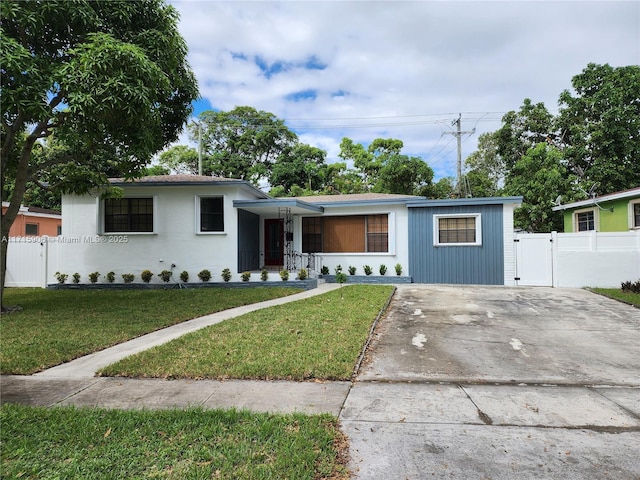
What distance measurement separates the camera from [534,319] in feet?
24.7

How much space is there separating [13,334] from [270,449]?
5.96 m

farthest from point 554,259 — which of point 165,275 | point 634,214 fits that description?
point 165,275

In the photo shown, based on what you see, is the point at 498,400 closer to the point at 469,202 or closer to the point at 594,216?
the point at 469,202

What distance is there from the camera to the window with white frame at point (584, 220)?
55.9 feet

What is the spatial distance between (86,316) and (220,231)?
5454 mm

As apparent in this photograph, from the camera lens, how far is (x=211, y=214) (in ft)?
42.2

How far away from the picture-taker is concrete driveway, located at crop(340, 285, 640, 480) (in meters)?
2.63

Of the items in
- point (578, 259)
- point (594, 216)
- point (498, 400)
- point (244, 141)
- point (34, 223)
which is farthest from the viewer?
point (244, 141)

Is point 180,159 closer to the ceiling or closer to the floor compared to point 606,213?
closer to the ceiling

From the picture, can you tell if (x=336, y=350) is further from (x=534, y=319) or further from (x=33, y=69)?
(x=33, y=69)

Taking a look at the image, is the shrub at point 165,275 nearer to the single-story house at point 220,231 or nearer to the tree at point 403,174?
the single-story house at point 220,231

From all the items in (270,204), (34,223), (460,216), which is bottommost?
(460,216)

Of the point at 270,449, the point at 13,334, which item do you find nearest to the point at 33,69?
the point at 13,334

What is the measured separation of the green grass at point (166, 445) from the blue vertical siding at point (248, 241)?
963 cm
